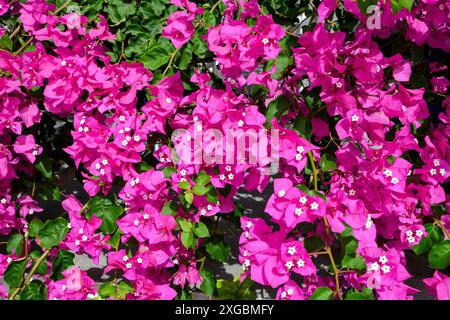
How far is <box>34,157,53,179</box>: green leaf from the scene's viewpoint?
4.95 feet

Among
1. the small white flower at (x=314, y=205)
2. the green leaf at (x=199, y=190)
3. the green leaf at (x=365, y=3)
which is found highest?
the green leaf at (x=365, y=3)

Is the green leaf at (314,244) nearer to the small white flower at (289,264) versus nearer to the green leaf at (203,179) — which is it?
the small white flower at (289,264)

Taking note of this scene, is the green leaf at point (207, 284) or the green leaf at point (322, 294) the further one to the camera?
the green leaf at point (207, 284)

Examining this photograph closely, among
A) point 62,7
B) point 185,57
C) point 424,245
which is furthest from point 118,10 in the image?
point 424,245

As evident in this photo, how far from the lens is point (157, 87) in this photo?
4.08ft

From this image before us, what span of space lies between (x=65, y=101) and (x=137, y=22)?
14.3 inches

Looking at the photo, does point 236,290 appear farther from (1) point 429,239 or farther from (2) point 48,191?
(2) point 48,191

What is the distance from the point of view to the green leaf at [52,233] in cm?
133

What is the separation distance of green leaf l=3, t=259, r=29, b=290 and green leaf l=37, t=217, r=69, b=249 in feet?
0.37

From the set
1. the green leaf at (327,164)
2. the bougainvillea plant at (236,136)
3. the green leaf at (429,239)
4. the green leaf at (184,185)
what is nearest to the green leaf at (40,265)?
the bougainvillea plant at (236,136)

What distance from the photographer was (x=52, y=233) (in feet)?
4.44
